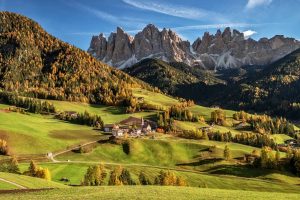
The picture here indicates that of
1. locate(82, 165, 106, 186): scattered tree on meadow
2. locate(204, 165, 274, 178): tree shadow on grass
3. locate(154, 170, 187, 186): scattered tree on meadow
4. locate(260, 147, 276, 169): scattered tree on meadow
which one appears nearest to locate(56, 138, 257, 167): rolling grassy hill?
locate(204, 165, 274, 178): tree shadow on grass

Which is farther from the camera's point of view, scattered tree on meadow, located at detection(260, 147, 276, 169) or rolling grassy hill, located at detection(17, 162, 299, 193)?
scattered tree on meadow, located at detection(260, 147, 276, 169)

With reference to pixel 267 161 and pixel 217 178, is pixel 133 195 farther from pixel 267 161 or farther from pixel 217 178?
pixel 267 161

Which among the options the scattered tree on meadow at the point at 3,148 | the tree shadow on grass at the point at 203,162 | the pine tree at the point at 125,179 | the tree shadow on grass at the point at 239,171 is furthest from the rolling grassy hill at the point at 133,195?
the tree shadow on grass at the point at 203,162

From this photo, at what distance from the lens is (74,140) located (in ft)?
653

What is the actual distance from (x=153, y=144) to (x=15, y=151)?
207 feet

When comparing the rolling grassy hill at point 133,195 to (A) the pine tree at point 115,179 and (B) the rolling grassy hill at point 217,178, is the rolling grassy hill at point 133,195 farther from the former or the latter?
(B) the rolling grassy hill at point 217,178

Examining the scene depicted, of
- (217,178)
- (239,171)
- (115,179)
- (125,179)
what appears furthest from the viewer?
(239,171)

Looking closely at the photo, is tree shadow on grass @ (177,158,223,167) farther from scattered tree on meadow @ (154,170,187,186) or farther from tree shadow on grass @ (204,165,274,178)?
scattered tree on meadow @ (154,170,187,186)

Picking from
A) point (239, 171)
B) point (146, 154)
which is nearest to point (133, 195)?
point (239, 171)

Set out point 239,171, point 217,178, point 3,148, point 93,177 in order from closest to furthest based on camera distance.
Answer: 1. point 93,177
2. point 217,178
3. point 3,148
4. point 239,171

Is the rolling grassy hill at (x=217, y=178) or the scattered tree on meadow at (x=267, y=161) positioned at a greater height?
the scattered tree on meadow at (x=267, y=161)

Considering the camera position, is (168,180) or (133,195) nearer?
(133,195)

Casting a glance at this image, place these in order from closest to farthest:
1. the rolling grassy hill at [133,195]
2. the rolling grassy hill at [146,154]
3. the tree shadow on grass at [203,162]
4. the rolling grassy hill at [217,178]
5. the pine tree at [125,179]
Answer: the rolling grassy hill at [133,195] → the pine tree at [125,179] → the rolling grassy hill at [217,178] → the rolling grassy hill at [146,154] → the tree shadow on grass at [203,162]

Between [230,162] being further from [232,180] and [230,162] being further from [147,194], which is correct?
[147,194]
